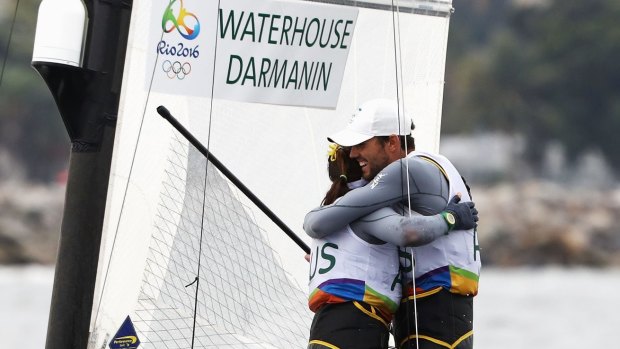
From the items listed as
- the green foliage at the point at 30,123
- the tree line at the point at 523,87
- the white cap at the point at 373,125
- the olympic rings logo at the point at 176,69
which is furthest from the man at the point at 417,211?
the green foliage at the point at 30,123

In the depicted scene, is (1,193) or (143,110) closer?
(143,110)

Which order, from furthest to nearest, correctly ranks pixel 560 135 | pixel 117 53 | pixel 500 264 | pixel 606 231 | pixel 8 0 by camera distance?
1. pixel 8 0
2. pixel 560 135
3. pixel 606 231
4. pixel 500 264
5. pixel 117 53

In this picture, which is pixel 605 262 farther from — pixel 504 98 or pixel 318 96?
pixel 318 96

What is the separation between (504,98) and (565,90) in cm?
229

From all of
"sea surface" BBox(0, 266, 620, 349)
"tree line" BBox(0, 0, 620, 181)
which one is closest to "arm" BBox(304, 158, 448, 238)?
"sea surface" BBox(0, 266, 620, 349)

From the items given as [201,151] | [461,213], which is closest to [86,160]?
[201,151]

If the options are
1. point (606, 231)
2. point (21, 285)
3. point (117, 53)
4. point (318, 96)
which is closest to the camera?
point (117, 53)

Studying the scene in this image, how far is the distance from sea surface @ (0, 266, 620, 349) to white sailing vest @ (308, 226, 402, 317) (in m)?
11.8

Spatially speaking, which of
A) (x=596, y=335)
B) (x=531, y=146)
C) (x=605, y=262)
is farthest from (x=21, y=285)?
(x=531, y=146)

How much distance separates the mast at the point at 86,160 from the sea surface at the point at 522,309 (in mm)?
11056

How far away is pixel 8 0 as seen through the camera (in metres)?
49.8

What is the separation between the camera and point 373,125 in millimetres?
3168

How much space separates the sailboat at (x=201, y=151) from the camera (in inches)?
146

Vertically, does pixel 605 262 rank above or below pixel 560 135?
below
